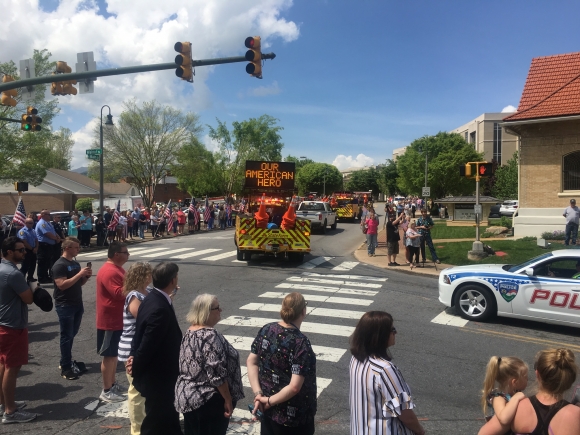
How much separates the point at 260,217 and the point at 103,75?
6348 mm

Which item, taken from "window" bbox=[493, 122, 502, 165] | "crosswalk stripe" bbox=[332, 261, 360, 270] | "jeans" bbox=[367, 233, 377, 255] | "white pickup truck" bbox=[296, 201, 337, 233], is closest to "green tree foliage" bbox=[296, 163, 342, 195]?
"window" bbox=[493, 122, 502, 165]

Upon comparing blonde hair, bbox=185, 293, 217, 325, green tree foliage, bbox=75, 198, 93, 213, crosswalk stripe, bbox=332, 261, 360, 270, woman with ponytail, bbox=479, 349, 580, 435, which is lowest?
crosswalk stripe, bbox=332, 261, 360, 270

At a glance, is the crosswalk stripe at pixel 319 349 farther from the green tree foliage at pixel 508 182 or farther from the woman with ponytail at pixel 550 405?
the green tree foliage at pixel 508 182

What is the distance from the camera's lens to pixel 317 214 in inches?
1062

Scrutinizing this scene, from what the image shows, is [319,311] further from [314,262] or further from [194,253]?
[194,253]

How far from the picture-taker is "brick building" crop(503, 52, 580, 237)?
20.0 metres

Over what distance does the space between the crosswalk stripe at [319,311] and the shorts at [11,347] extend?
197 inches

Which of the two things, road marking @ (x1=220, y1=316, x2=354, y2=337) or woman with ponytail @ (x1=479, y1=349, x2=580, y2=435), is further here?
road marking @ (x1=220, y1=316, x2=354, y2=337)

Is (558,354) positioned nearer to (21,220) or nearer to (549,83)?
(21,220)

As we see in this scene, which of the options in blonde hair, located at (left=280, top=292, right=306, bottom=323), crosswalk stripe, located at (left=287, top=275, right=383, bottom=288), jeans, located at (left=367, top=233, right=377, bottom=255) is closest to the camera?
blonde hair, located at (left=280, top=292, right=306, bottom=323)

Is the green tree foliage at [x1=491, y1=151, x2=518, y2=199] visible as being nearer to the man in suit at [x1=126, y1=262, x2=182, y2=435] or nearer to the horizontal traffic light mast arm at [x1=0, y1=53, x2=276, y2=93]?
the horizontal traffic light mast arm at [x1=0, y1=53, x2=276, y2=93]

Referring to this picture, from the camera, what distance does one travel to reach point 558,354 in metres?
2.81

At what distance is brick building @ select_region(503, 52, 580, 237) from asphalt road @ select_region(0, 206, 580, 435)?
9.45 metres

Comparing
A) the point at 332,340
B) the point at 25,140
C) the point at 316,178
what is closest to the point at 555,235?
the point at 332,340
